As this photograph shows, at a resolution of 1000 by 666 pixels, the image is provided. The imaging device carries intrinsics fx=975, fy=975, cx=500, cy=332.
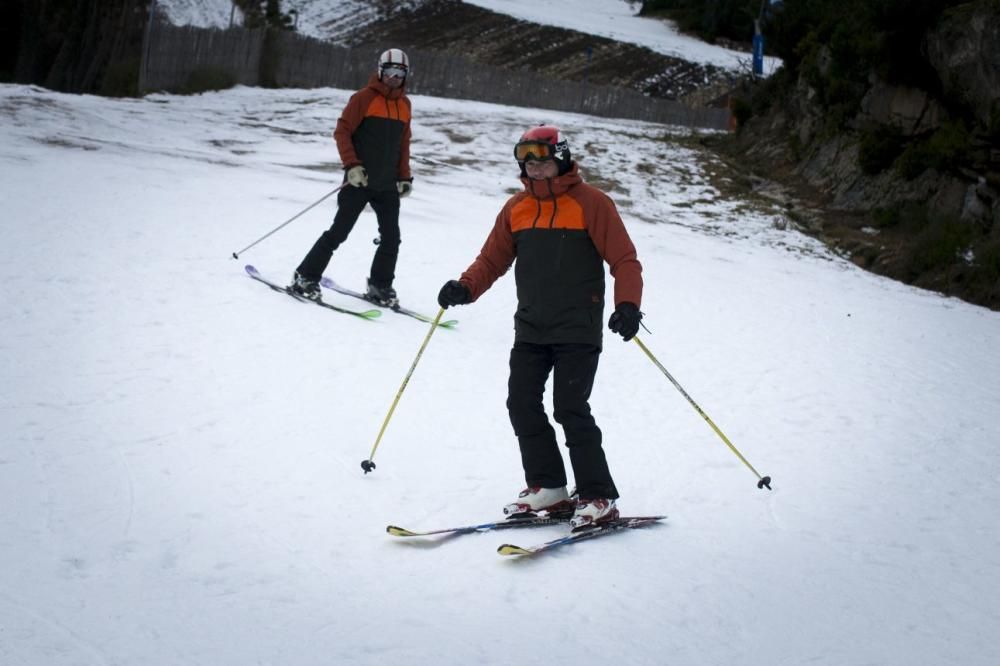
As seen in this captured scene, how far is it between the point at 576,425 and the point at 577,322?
1.61 feet

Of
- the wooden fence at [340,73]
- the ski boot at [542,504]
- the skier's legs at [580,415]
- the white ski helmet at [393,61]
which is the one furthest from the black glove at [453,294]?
the wooden fence at [340,73]

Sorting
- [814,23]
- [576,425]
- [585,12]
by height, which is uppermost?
[585,12]

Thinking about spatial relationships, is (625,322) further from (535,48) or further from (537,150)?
(535,48)

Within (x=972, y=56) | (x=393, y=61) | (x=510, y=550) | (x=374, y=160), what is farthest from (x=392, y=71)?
(x=972, y=56)

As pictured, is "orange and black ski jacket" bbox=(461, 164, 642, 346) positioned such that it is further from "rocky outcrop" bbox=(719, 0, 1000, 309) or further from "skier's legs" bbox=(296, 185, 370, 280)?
"rocky outcrop" bbox=(719, 0, 1000, 309)

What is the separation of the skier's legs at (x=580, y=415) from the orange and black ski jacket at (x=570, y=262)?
0.29 feet

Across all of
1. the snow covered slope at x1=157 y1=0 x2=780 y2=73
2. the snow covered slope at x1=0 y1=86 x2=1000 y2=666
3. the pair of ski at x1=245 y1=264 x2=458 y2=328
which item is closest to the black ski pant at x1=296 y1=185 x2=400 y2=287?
the pair of ski at x1=245 y1=264 x2=458 y2=328

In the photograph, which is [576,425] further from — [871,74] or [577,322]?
[871,74]

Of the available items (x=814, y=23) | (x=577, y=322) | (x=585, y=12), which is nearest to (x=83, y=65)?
(x=814, y=23)

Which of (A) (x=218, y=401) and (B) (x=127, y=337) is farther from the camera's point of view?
(B) (x=127, y=337)

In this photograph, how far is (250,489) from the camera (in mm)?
4703

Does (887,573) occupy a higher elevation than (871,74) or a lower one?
lower

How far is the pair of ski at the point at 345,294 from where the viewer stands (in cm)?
841

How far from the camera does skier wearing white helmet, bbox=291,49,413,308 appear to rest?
8.25 metres
